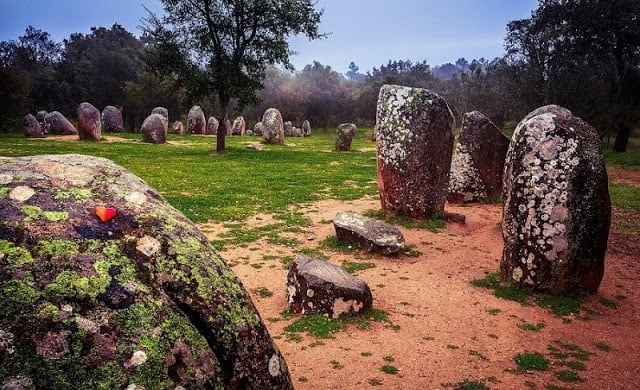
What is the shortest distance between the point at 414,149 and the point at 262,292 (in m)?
6.24

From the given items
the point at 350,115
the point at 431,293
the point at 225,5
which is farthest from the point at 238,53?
the point at 350,115

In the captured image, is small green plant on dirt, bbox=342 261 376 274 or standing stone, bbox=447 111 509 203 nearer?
small green plant on dirt, bbox=342 261 376 274

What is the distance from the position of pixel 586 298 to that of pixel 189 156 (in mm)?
20875

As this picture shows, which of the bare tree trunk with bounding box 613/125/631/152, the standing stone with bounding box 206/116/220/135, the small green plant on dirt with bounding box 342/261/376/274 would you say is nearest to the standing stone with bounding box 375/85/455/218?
the small green plant on dirt with bounding box 342/261/376/274

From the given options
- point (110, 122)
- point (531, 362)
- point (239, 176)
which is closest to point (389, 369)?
point (531, 362)

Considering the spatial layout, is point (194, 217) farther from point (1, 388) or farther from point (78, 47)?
point (78, 47)

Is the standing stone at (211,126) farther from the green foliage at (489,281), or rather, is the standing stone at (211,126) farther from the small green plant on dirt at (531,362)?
the small green plant on dirt at (531,362)

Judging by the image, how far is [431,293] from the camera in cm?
775

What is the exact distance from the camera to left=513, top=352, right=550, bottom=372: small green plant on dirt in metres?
5.53

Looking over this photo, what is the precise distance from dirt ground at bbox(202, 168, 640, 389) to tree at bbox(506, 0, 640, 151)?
2138cm

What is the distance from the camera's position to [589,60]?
98.5 ft

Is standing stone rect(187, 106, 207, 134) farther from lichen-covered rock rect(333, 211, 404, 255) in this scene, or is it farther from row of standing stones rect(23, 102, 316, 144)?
lichen-covered rock rect(333, 211, 404, 255)

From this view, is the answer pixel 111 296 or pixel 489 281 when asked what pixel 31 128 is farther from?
pixel 111 296

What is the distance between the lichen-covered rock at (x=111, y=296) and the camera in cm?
186
